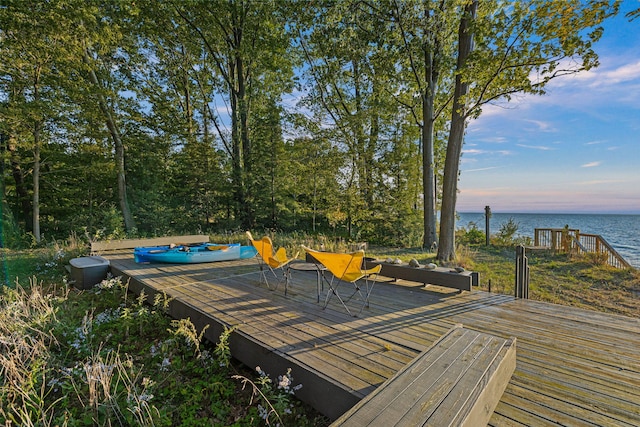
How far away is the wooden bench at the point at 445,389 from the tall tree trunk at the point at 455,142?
585 centimetres

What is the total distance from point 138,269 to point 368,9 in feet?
30.6

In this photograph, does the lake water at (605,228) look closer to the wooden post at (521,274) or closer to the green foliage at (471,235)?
the green foliage at (471,235)

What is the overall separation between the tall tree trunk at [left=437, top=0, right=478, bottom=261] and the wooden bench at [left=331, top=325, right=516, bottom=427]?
19.2 feet

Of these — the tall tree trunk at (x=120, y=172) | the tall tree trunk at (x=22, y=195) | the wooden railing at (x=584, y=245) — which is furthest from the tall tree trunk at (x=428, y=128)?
the tall tree trunk at (x=22, y=195)

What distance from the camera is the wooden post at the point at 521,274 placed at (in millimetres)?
3936

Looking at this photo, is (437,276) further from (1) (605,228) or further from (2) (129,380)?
(1) (605,228)

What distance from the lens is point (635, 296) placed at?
18.0ft

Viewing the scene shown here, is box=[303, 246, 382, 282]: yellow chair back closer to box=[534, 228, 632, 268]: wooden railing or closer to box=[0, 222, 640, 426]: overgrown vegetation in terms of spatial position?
box=[0, 222, 640, 426]: overgrown vegetation

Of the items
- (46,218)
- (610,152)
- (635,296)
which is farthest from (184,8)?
(610,152)

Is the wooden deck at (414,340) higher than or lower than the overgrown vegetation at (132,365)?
higher

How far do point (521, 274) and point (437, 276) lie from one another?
3.51 feet

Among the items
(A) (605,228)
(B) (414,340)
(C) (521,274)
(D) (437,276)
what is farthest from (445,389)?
(A) (605,228)

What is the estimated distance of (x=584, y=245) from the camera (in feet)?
31.4

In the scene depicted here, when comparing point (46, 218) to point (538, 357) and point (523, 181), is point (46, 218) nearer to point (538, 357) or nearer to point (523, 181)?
point (538, 357)
